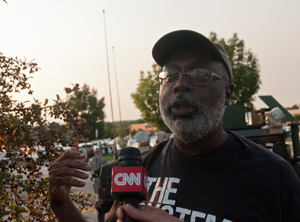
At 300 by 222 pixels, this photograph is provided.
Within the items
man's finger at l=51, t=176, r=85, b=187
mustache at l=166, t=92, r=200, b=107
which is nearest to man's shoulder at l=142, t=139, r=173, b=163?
mustache at l=166, t=92, r=200, b=107

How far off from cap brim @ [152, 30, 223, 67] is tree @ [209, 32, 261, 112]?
27.2 meters

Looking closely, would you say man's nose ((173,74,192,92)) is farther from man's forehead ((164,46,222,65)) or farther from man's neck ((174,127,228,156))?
man's neck ((174,127,228,156))

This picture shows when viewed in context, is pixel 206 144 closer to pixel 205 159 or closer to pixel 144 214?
pixel 205 159

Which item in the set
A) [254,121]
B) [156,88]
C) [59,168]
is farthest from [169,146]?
[156,88]

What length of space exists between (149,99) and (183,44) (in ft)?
101

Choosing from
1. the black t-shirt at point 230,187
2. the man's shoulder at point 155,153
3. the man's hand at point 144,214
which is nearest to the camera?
the man's hand at point 144,214

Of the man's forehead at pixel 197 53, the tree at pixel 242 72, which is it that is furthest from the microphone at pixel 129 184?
the tree at pixel 242 72

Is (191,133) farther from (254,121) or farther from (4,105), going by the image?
(254,121)

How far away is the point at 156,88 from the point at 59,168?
31.0 meters

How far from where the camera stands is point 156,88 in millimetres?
32656

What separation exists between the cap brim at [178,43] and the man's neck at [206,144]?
49 cm

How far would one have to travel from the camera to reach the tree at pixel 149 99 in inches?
1283

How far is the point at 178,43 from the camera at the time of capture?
2.01 metres

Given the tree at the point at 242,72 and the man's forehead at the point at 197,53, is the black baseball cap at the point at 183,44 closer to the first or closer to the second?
the man's forehead at the point at 197,53
